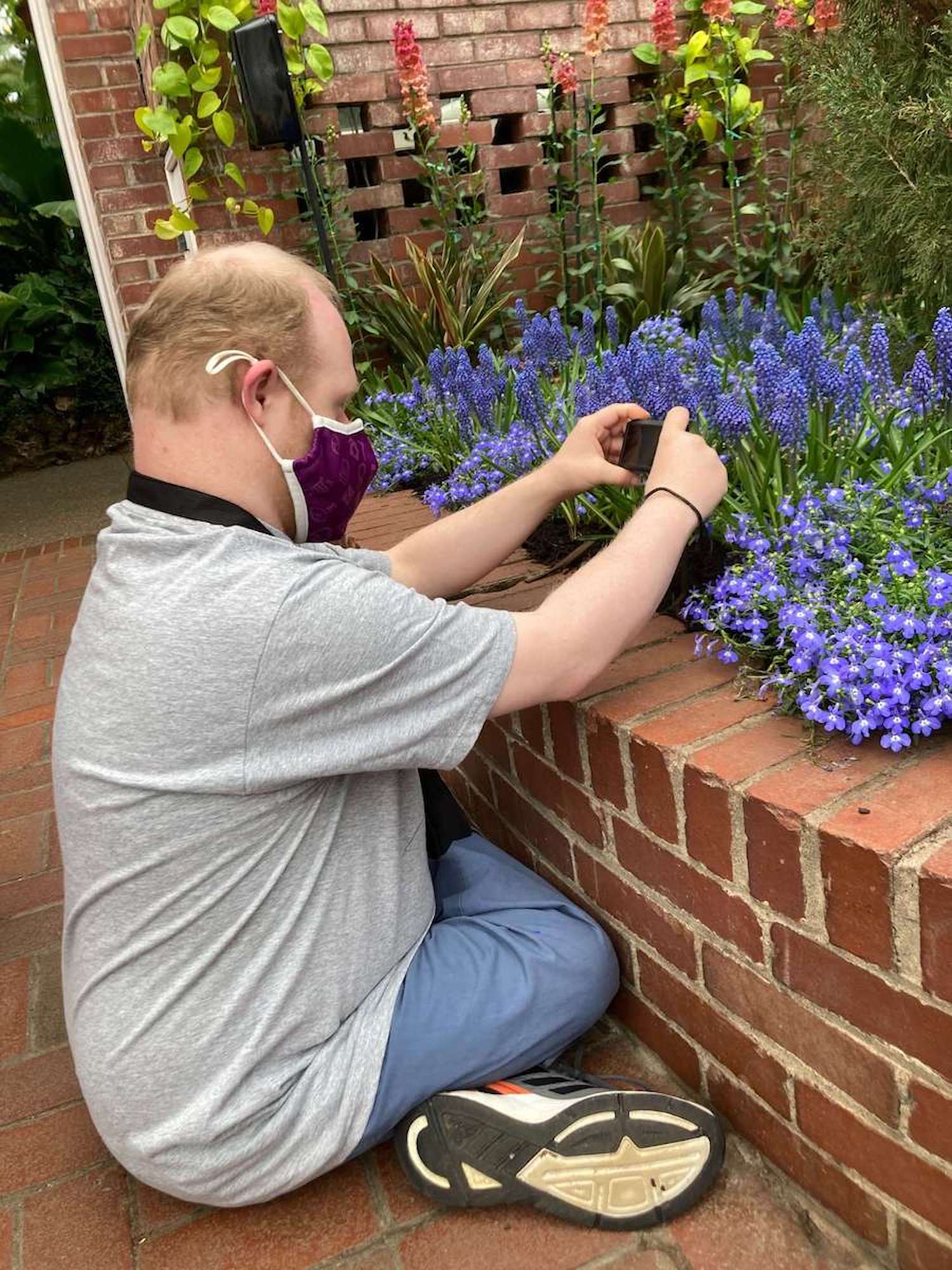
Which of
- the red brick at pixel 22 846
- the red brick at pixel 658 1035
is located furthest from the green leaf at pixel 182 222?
the red brick at pixel 658 1035

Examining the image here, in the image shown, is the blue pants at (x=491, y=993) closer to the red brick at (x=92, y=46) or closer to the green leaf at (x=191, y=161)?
the green leaf at (x=191, y=161)

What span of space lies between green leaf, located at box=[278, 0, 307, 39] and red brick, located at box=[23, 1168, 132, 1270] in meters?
4.20

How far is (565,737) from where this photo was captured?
1.76 m

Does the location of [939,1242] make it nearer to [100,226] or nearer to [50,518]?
[100,226]

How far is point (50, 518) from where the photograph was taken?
7.46 m

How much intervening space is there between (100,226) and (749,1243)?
5.18 m

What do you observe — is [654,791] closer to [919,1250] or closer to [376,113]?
[919,1250]

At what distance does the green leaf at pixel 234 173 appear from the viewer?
4410mm

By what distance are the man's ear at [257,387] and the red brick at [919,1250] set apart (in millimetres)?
1394

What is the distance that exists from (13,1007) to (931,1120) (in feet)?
5.98

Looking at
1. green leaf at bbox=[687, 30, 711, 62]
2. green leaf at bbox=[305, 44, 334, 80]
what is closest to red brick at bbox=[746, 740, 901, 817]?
green leaf at bbox=[305, 44, 334, 80]

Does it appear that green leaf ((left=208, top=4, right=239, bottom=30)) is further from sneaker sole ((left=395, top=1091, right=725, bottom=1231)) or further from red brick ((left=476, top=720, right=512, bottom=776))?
sneaker sole ((left=395, top=1091, right=725, bottom=1231))

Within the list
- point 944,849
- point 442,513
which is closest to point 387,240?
point 442,513

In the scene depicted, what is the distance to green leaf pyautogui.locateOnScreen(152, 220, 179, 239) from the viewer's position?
4547 millimetres
